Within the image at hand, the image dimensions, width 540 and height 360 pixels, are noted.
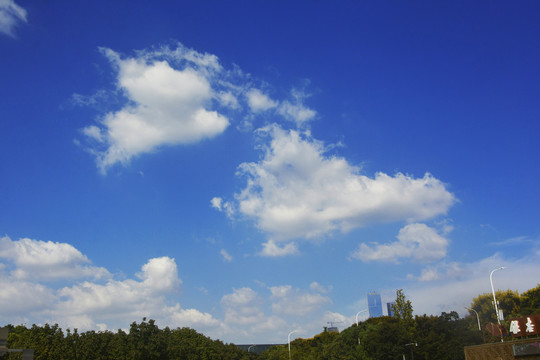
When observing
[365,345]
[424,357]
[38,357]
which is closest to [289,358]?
[365,345]

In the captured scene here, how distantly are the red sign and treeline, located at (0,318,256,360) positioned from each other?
4502 cm

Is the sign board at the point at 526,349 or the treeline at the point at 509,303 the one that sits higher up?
the treeline at the point at 509,303

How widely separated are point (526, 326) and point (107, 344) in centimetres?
5097

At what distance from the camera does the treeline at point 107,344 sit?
56844 mm

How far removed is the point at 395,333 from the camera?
67.8 meters

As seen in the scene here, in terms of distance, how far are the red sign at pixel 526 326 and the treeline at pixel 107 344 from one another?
1772 inches

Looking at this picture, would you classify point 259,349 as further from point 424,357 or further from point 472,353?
point 472,353

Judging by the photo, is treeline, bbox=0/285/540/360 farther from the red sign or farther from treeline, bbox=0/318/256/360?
the red sign

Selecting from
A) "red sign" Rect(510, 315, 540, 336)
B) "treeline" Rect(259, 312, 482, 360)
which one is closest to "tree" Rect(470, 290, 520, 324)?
"treeline" Rect(259, 312, 482, 360)

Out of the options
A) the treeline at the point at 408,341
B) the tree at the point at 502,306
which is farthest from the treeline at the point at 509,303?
the treeline at the point at 408,341

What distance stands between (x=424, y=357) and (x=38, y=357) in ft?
183

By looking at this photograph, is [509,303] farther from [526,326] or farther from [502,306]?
[526,326]

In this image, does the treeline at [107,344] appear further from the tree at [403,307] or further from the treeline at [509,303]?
the treeline at [509,303]

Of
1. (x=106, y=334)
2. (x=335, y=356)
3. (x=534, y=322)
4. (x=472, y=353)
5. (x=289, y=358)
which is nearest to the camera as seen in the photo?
(x=534, y=322)
